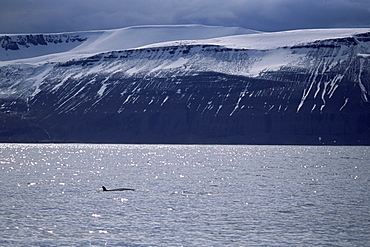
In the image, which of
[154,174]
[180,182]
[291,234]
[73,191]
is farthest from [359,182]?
[291,234]

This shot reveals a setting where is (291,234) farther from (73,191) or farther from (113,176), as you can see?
(113,176)

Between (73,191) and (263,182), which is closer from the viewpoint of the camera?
(73,191)

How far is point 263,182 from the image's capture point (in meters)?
108

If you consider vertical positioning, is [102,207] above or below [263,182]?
below

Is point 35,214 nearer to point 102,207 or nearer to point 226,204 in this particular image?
point 102,207

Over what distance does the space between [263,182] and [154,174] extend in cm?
2652

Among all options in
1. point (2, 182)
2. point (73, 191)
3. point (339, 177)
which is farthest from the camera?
point (339, 177)

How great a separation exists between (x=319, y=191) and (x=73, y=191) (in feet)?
113

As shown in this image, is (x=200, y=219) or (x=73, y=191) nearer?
(x=200, y=219)

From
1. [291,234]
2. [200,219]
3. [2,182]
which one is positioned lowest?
[291,234]

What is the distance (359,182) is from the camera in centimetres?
10900

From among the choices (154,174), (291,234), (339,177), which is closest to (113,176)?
(154,174)

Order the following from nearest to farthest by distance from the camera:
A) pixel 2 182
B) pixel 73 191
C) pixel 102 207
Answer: pixel 102 207
pixel 73 191
pixel 2 182

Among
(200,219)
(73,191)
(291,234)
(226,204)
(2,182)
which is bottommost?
(291,234)
